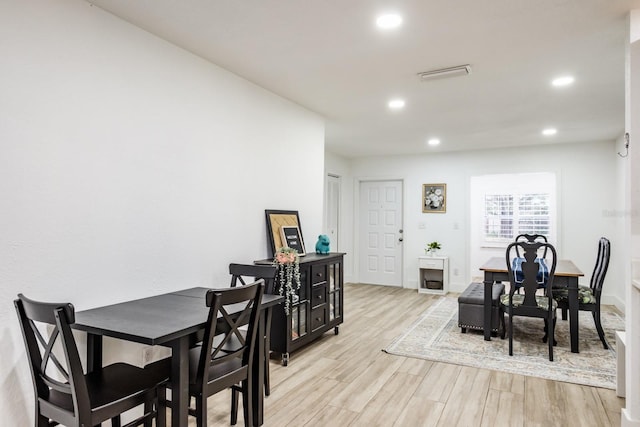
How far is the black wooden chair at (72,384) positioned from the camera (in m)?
1.55

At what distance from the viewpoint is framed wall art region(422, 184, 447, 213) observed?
701cm

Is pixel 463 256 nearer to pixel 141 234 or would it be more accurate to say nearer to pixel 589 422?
pixel 589 422

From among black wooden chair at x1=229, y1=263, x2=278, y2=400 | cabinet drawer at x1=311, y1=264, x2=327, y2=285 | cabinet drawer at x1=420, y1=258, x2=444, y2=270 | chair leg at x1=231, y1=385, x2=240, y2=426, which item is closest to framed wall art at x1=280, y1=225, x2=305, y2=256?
cabinet drawer at x1=311, y1=264, x2=327, y2=285

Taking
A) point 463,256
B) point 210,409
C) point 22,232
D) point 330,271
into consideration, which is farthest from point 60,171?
point 463,256

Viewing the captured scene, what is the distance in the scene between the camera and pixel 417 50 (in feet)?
9.30

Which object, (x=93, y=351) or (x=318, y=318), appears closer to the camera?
(x=93, y=351)

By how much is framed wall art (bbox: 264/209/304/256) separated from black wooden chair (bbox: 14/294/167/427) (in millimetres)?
1840

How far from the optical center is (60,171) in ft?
6.82

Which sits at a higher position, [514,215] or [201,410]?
[514,215]

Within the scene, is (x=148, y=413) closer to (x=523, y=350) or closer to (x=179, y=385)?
(x=179, y=385)

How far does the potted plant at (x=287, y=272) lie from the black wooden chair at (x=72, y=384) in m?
1.45

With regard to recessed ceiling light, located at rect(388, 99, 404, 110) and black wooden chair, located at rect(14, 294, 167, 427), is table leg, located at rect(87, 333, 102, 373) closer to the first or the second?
black wooden chair, located at rect(14, 294, 167, 427)

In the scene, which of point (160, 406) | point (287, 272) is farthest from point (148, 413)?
point (287, 272)

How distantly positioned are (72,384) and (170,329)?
1.33 ft
